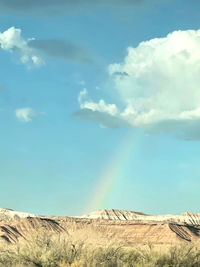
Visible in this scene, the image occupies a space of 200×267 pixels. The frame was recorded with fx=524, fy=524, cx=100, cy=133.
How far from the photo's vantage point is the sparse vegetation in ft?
117

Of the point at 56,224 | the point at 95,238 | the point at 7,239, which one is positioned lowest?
the point at 95,238

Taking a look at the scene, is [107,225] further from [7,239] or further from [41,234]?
[41,234]

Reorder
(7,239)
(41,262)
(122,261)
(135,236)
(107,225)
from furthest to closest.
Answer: (107,225), (135,236), (7,239), (122,261), (41,262)

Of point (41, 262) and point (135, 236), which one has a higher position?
point (135, 236)

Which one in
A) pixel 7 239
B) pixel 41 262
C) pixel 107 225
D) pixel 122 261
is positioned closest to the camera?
pixel 41 262

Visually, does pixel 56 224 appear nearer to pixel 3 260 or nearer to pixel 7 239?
pixel 7 239

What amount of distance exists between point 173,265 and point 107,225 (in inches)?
5910

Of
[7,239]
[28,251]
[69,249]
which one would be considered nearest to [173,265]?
[69,249]

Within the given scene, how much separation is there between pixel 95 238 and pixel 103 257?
3525mm

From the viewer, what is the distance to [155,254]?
40.9 metres

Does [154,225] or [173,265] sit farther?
[154,225]

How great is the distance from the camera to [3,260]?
119 feet

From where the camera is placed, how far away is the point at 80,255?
3672 centimetres

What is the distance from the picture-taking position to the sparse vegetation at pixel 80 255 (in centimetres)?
3570
